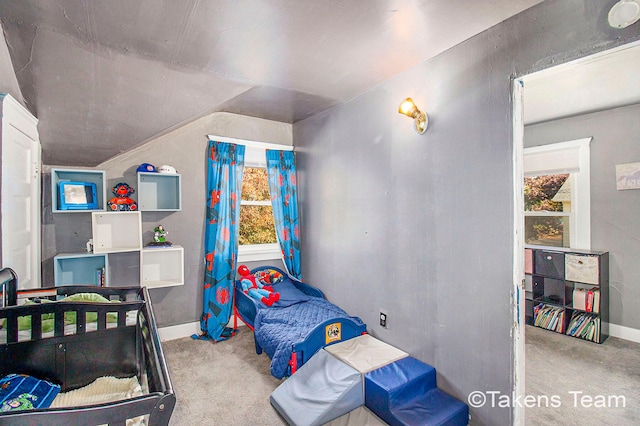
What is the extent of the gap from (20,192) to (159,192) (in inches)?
46.2

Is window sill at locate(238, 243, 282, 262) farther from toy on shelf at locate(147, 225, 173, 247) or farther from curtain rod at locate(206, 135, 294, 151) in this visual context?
curtain rod at locate(206, 135, 294, 151)

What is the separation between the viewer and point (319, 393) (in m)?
1.97

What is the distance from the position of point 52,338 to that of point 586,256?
170 inches

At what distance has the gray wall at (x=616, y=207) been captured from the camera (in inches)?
122

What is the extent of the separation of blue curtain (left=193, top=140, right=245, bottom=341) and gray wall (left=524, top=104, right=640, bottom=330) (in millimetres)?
3986

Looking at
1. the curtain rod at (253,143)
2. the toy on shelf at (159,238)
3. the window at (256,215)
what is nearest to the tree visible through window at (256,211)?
the window at (256,215)

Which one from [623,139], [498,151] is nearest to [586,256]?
[623,139]

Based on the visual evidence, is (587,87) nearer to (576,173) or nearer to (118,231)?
(576,173)

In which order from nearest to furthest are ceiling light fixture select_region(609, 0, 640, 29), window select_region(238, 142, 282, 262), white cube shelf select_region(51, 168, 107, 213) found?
ceiling light fixture select_region(609, 0, 640, 29), white cube shelf select_region(51, 168, 107, 213), window select_region(238, 142, 282, 262)

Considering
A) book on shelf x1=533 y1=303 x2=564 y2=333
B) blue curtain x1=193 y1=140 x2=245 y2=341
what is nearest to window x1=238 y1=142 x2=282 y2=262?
blue curtain x1=193 y1=140 x2=245 y2=341

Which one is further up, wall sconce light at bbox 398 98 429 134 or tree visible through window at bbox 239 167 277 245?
wall sconce light at bbox 398 98 429 134

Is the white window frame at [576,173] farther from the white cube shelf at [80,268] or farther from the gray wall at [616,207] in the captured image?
the white cube shelf at [80,268]

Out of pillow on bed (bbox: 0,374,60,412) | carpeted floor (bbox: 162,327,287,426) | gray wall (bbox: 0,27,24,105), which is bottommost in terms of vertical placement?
carpeted floor (bbox: 162,327,287,426)

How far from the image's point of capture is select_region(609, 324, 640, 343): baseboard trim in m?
3.08
